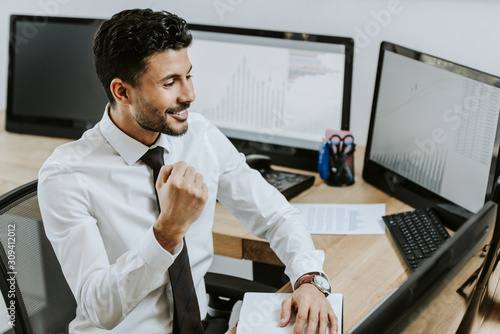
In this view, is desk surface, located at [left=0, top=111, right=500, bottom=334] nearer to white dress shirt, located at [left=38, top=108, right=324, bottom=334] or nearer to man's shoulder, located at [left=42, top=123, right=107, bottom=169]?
white dress shirt, located at [left=38, top=108, right=324, bottom=334]

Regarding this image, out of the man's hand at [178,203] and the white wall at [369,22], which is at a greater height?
the white wall at [369,22]

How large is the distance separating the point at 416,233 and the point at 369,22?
869mm

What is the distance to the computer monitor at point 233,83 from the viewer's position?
196cm

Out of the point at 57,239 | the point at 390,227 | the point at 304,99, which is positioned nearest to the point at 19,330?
the point at 57,239

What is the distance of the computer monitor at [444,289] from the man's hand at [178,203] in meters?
0.51

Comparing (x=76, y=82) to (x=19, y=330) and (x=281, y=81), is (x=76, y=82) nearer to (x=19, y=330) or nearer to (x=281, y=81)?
(x=281, y=81)

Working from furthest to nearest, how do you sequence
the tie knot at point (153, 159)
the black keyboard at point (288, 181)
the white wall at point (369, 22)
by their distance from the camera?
the white wall at point (369, 22) < the black keyboard at point (288, 181) < the tie knot at point (153, 159)

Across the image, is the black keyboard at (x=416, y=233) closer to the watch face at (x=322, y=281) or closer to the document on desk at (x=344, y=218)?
the document on desk at (x=344, y=218)

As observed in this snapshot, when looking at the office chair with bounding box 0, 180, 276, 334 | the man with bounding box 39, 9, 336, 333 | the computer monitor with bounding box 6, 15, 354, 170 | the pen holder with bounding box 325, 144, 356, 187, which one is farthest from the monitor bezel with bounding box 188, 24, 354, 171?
the office chair with bounding box 0, 180, 276, 334

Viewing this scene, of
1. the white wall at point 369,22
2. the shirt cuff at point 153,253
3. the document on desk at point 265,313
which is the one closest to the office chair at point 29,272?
the shirt cuff at point 153,253

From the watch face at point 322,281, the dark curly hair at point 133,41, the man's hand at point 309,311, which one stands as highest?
the dark curly hair at point 133,41

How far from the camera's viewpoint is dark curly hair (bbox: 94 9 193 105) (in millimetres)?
1256

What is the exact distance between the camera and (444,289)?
67cm

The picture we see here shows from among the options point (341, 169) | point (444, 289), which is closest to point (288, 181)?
point (341, 169)
